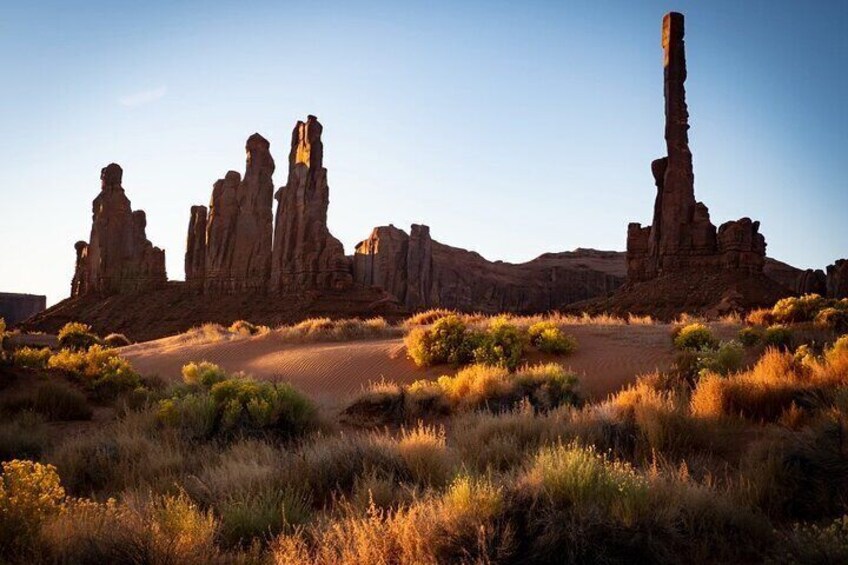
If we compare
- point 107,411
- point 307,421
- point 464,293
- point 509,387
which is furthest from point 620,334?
point 464,293

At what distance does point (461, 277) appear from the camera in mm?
95750

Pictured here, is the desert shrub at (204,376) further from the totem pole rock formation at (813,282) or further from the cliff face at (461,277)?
the totem pole rock formation at (813,282)

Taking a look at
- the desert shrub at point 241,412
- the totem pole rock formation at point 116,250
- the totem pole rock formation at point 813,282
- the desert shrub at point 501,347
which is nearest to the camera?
the desert shrub at point 241,412

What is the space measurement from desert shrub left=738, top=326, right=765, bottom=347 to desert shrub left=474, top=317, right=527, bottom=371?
18.5ft

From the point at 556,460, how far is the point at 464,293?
8878cm

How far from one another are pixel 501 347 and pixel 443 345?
1828 mm

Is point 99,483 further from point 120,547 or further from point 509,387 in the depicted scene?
point 509,387

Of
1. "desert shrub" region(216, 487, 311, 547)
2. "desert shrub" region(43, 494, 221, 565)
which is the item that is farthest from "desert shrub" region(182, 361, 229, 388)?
"desert shrub" region(43, 494, 221, 565)

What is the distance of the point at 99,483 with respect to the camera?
7.39 m

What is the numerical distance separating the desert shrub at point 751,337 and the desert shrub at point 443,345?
6.97m

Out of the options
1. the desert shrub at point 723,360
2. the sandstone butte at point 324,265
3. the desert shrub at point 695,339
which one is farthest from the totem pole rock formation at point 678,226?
the desert shrub at point 723,360

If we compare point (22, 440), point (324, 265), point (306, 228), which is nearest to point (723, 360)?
point (22, 440)

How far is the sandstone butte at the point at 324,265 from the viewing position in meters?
52.5

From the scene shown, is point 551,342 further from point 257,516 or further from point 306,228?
point 306,228
